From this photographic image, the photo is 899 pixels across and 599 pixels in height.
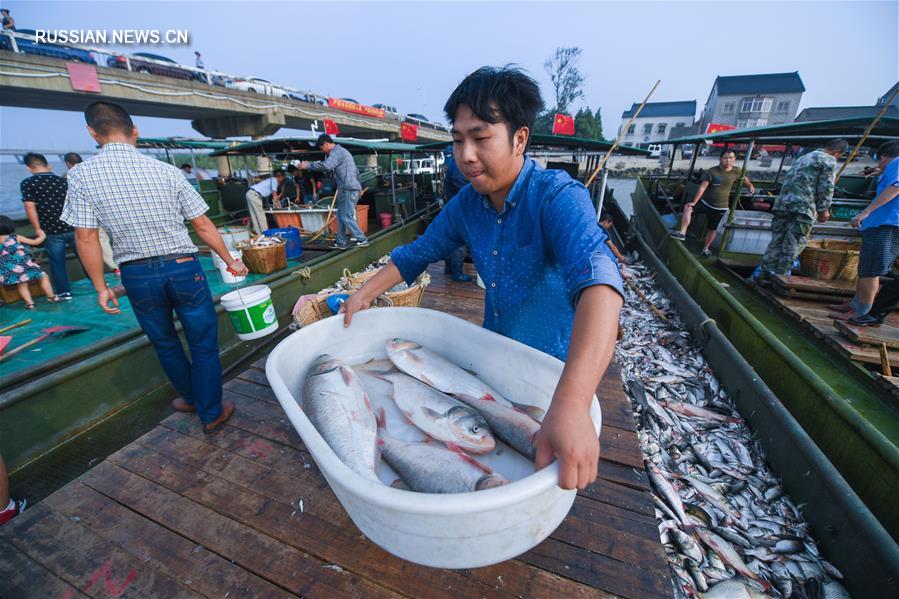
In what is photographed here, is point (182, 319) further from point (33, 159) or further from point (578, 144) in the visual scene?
point (578, 144)

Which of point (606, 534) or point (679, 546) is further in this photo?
point (679, 546)

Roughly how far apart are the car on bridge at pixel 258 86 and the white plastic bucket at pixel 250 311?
2255 centimetres

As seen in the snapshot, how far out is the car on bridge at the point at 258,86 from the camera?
801 inches

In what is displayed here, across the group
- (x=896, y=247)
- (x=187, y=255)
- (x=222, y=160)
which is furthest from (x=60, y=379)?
(x=222, y=160)

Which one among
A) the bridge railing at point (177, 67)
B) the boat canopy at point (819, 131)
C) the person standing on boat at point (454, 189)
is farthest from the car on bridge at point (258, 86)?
the boat canopy at point (819, 131)

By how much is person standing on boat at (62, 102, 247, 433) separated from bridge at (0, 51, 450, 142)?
15539 mm

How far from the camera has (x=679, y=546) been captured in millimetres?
2328

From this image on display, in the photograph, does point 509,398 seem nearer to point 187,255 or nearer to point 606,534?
point 606,534

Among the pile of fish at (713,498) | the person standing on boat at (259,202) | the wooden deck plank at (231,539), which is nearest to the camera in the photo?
the wooden deck plank at (231,539)

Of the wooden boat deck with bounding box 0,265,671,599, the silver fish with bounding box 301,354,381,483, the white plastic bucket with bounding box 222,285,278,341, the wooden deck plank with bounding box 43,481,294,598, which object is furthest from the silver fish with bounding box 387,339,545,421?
the white plastic bucket with bounding box 222,285,278,341

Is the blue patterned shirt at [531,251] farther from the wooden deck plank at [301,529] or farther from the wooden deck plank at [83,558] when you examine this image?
the wooden deck plank at [83,558]

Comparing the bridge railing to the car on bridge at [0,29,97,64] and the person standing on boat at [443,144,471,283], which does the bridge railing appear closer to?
the car on bridge at [0,29,97,64]

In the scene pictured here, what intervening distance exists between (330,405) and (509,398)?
0.99 m

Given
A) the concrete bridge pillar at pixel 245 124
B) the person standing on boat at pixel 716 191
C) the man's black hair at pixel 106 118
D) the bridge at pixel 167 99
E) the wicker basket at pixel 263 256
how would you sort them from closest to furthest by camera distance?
1. the man's black hair at pixel 106 118
2. the wicker basket at pixel 263 256
3. the person standing on boat at pixel 716 191
4. the bridge at pixel 167 99
5. the concrete bridge pillar at pixel 245 124
